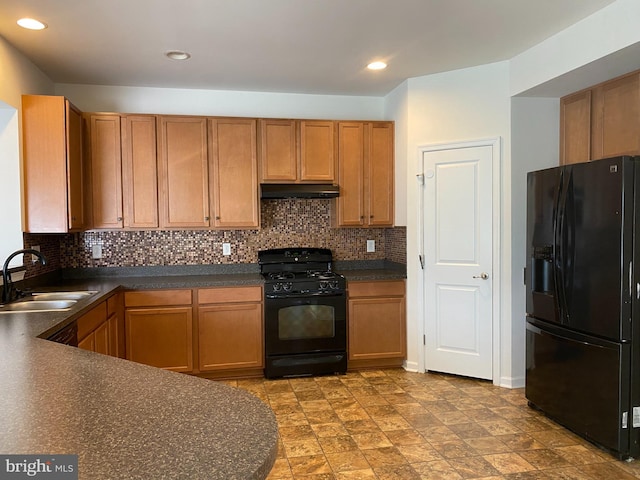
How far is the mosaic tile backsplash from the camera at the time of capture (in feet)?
13.5

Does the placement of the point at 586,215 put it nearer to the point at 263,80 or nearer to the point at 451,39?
the point at 451,39

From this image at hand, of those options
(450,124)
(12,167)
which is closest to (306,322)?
(450,124)

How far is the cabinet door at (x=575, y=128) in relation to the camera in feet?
10.9

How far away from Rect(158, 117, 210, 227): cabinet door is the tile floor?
152cm

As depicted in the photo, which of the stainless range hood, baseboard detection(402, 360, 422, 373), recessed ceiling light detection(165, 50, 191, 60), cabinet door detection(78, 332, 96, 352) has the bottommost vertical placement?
baseboard detection(402, 360, 422, 373)

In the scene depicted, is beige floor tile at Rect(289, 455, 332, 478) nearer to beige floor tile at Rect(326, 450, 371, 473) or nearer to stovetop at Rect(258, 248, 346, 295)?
beige floor tile at Rect(326, 450, 371, 473)

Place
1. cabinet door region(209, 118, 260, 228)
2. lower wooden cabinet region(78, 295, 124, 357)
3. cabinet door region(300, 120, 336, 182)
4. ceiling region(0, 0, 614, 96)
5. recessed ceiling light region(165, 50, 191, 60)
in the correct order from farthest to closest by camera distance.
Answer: cabinet door region(300, 120, 336, 182) < cabinet door region(209, 118, 260, 228) < recessed ceiling light region(165, 50, 191, 60) < lower wooden cabinet region(78, 295, 124, 357) < ceiling region(0, 0, 614, 96)

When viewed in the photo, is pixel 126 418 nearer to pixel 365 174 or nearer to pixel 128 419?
pixel 128 419

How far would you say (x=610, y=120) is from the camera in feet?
10.1

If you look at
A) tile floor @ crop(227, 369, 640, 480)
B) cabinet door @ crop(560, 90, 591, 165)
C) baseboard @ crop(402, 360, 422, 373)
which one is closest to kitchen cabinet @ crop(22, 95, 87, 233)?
tile floor @ crop(227, 369, 640, 480)

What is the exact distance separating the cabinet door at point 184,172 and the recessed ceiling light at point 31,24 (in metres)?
1.22

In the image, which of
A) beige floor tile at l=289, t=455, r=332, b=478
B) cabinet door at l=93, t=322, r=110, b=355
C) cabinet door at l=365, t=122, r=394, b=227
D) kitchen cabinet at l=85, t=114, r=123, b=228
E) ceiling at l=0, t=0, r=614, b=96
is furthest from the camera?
cabinet door at l=365, t=122, r=394, b=227

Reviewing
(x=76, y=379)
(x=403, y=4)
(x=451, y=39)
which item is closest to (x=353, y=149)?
(x=451, y=39)

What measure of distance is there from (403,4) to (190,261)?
2.84m
